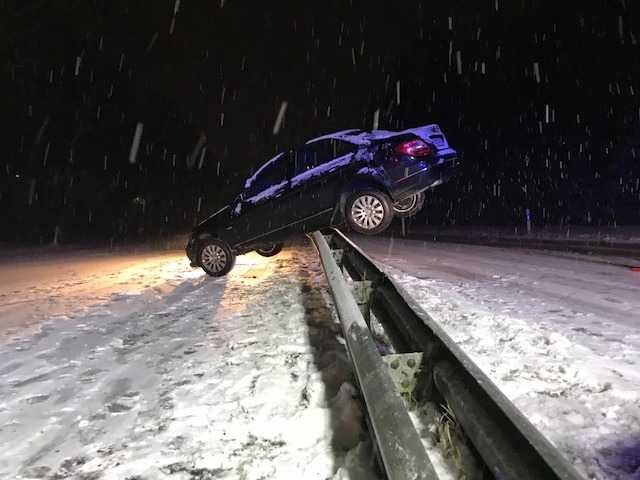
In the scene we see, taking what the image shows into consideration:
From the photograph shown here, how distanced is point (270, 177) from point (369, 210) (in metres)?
1.95

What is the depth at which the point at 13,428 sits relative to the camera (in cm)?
330

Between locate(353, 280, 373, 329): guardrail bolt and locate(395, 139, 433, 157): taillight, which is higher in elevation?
locate(395, 139, 433, 157): taillight

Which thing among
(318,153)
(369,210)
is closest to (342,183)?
(369,210)

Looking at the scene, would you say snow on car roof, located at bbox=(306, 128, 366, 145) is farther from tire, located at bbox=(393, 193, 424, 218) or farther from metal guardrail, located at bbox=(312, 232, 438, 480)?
metal guardrail, located at bbox=(312, 232, 438, 480)

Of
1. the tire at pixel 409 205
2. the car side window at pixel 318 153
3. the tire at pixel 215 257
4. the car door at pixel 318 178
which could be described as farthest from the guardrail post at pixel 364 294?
the tire at pixel 215 257

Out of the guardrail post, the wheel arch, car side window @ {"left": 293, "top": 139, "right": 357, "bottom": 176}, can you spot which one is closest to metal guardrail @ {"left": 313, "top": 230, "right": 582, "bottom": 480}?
the guardrail post

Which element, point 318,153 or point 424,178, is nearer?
point 424,178

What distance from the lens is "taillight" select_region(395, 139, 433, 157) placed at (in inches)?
285

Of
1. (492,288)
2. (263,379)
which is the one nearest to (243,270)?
(492,288)

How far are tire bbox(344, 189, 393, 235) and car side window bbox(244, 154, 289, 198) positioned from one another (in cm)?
138

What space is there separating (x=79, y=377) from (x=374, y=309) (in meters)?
2.75

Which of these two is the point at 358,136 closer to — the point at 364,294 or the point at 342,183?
the point at 342,183

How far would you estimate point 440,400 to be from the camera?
9.75ft

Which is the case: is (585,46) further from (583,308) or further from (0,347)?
(0,347)
